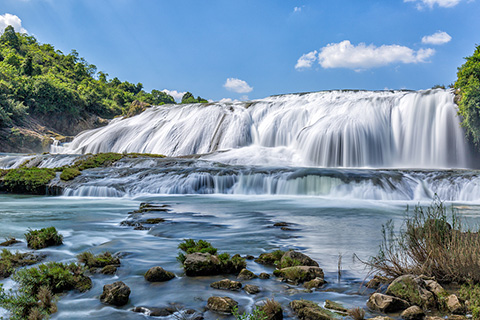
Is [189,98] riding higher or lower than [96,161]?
higher

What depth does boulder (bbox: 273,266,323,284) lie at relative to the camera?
4.77 meters

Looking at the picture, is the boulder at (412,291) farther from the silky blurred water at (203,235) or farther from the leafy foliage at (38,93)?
the leafy foliage at (38,93)

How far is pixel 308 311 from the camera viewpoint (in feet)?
11.9

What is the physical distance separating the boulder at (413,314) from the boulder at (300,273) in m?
1.33

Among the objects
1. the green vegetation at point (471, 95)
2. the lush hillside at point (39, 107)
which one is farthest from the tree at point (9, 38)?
the green vegetation at point (471, 95)

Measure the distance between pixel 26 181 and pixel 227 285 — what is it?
54.6 ft

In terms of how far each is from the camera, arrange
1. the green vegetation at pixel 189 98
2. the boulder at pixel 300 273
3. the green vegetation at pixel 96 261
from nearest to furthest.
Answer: the boulder at pixel 300 273 < the green vegetation at pixel 96 261 < the green vegetation at pixel 189 98

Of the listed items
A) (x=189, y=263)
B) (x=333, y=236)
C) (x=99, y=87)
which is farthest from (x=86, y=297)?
(x=99, y=87)

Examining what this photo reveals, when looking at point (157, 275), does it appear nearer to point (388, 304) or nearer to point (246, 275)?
point (246, 275)

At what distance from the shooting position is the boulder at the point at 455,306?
364cm

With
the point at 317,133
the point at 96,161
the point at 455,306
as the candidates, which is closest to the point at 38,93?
the point at 96,161

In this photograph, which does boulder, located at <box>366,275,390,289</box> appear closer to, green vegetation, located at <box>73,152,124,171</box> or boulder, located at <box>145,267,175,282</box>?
boulder, located at <box>145,267,175,282</box>

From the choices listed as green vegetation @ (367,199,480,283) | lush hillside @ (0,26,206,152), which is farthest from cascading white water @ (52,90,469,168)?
green vegetation @ (367,199,480,283)

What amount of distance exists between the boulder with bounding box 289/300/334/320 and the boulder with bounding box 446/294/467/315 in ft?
3.97
